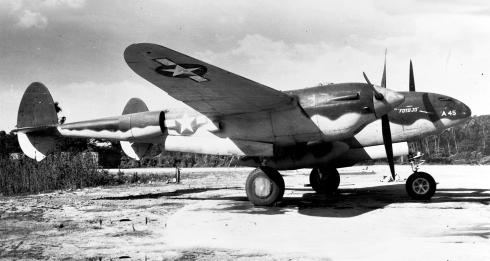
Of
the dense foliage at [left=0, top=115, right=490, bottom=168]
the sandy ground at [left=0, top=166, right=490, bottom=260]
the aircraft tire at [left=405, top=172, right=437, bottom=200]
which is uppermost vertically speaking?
the dense foliage at [left=0, top=115, right=490, bottom=168]

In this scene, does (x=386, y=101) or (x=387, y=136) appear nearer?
(x=386, y=101)

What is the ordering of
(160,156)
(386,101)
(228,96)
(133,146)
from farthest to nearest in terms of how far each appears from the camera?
(160,156) < (133,146) < (228,96) < (386,101)

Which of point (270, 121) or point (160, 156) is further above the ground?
point (270, 121)

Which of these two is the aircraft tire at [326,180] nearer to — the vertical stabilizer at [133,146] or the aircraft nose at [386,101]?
the aircraft nose at [386,101]

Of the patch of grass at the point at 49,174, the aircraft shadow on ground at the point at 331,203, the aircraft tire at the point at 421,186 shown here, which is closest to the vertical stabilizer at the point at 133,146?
the aircraft shadow on ground at the point at 331,203

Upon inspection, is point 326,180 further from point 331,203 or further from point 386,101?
point 386,101

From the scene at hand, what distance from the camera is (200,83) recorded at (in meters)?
7.94

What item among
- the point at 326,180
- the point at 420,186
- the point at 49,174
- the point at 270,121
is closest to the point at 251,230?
the point at 270,121

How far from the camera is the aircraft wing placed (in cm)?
695

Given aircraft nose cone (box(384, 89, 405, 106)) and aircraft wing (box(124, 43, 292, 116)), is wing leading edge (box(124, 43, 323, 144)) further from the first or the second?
aircraft nose cone (box(384, 89, 405, 106))

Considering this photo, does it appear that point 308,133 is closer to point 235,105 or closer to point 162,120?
point 235,105

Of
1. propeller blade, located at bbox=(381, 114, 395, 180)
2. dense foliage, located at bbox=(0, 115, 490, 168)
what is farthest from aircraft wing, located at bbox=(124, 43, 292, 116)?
dense foliage, located at bbox=(0, 115, 490, 168)

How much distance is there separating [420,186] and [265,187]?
362 cm

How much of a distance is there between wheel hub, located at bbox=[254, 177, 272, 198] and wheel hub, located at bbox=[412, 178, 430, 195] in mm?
3415
